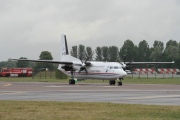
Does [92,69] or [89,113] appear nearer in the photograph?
[89,113]

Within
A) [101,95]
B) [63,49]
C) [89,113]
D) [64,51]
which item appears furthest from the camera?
[63,49]

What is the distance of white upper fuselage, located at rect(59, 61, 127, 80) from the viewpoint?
55.8 meters

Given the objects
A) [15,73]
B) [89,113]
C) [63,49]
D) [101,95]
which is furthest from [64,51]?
[15,73]

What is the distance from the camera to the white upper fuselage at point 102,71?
5578cm

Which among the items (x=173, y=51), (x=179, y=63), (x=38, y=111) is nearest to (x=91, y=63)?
(x=38, y=111)

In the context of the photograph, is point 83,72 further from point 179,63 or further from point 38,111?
point 179,63

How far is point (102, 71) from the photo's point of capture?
191ft

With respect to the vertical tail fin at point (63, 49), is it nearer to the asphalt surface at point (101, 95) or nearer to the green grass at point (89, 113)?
the asphalt surface at point (101, 95)

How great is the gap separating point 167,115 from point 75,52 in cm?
17976

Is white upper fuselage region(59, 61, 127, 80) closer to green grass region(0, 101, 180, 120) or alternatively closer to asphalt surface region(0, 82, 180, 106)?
asphalt surface region(0, 82, 180, 106)

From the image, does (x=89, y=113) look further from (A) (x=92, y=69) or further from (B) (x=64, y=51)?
(B) (x=64, y=51)

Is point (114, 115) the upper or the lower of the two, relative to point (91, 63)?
lower

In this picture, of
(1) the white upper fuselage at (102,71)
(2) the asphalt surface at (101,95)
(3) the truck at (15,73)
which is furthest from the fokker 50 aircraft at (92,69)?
(3) the truck at (15,73)

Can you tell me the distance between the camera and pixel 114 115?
50.8 ft
